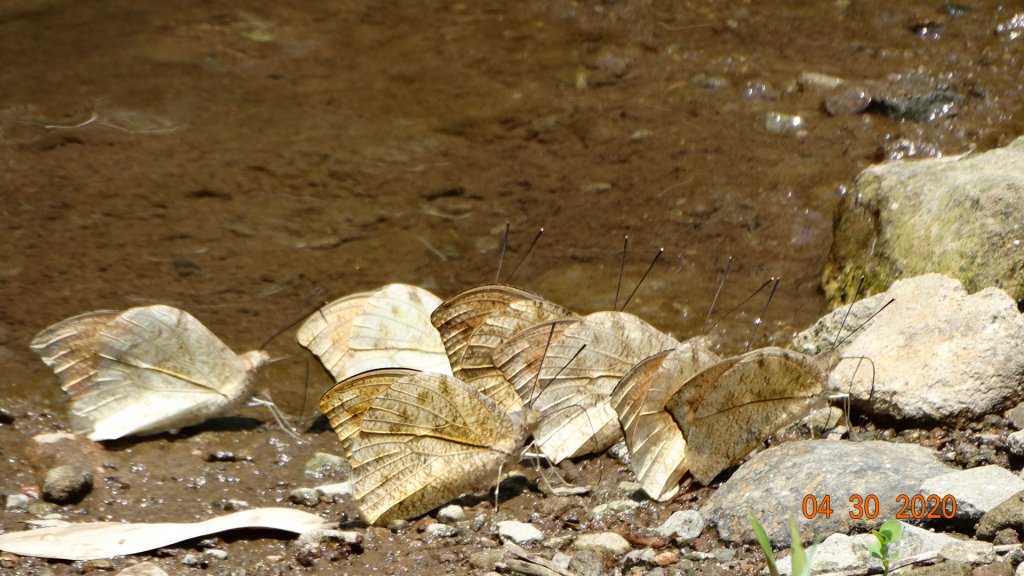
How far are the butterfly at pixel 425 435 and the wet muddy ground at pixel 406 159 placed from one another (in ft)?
0.58

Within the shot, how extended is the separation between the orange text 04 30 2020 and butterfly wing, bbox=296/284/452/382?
6.49ft

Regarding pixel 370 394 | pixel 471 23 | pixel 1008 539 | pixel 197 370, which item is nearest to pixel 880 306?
pixel 1008 539

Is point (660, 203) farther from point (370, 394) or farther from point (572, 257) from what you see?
point (370, 394)

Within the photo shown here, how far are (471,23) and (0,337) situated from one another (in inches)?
173

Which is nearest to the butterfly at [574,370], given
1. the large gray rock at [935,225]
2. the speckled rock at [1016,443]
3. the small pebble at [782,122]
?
the large gray rock at [935,225]

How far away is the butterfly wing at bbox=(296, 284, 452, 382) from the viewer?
5051 millimetres

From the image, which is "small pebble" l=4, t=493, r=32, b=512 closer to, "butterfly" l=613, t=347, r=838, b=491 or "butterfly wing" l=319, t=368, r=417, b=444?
"butterfly wing" l=319, t=368, r=417, b=444

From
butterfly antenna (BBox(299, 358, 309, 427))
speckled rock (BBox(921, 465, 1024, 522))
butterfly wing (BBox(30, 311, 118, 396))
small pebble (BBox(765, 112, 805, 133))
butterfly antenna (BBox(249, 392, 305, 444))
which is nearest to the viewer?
speckled rock (BBox(921, 465, 1024, 522))

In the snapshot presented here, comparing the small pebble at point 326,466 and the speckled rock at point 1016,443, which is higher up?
the small pebble at point 326,466

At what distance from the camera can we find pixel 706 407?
157 inches

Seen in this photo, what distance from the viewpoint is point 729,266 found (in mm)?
5758

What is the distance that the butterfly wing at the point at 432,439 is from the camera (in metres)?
4.15

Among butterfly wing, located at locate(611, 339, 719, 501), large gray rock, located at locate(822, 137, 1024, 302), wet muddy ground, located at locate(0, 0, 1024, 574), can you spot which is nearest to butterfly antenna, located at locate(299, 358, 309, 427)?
wet muddy ground, located at locate(0, 0, 1024, 574)

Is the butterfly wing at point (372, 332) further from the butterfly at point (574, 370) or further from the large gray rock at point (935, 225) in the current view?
the large gray rock at point (935, 225)
